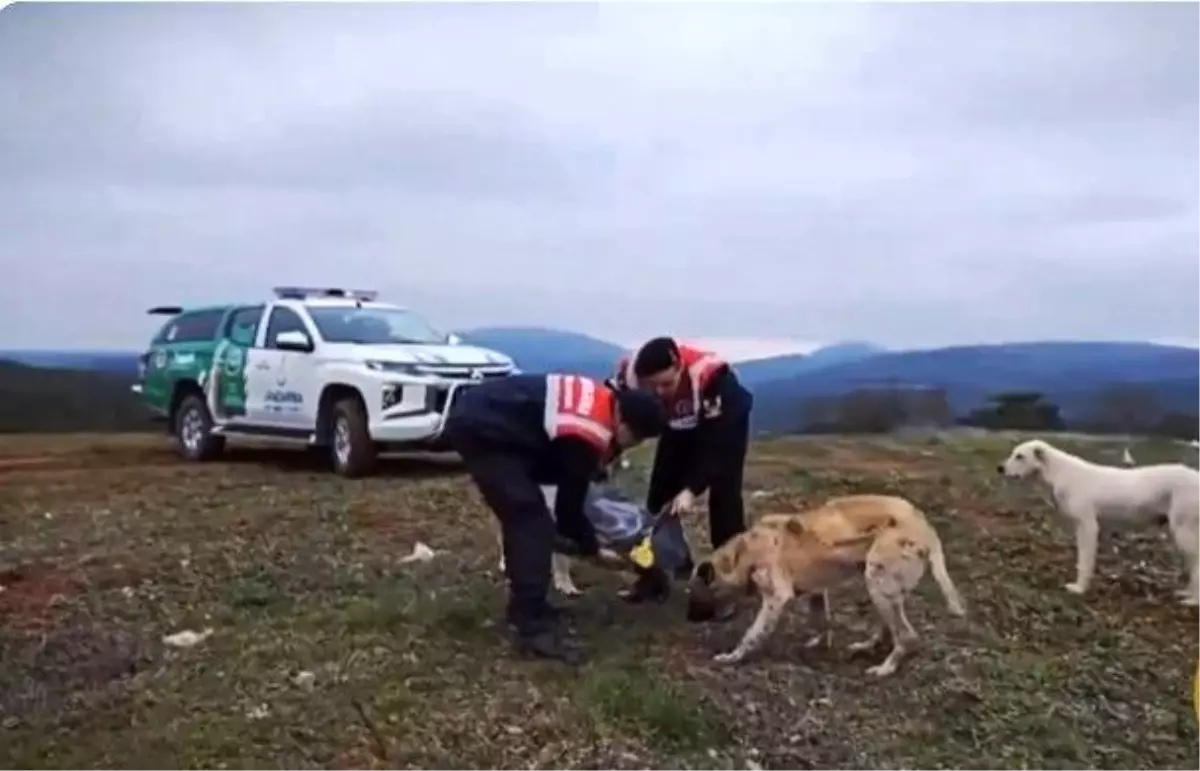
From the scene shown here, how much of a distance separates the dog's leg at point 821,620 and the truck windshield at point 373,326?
4.21m

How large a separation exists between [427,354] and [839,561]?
165 inches

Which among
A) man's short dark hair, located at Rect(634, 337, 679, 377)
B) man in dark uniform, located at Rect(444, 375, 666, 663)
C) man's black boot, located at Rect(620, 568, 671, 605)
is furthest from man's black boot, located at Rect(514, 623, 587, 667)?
man's short dark hair, located at Rect(634, 337, 679, 377)

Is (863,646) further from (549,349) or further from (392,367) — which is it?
(392,367)

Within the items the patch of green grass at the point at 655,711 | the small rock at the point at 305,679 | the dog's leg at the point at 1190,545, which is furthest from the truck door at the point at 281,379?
the dog's leg at the point at 1190,545

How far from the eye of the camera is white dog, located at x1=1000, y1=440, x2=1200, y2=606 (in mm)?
4746

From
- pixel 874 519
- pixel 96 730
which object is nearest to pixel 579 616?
pixel 874 519

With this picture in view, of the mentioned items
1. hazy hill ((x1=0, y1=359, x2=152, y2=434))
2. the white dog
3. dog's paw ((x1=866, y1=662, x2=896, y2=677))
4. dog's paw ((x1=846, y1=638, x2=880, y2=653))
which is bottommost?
dog's paw ((x1=866, y1=662, x2=896, y2=677))

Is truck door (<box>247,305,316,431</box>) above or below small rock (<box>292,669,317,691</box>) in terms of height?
above

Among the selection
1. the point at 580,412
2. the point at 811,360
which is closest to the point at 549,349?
the point at 811,360

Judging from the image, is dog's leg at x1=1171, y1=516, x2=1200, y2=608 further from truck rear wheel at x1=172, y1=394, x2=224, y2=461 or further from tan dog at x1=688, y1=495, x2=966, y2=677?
truck rear wheel at x1=172, y1=394, x2=224, y2=461

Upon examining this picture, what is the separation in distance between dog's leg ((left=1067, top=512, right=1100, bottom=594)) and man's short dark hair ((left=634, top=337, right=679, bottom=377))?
172 centimetres

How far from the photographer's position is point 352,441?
772 cm

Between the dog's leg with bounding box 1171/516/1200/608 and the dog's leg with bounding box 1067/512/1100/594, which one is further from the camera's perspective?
the dog's leg with bounding box 1067/512/1100/594

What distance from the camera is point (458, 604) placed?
457cm
